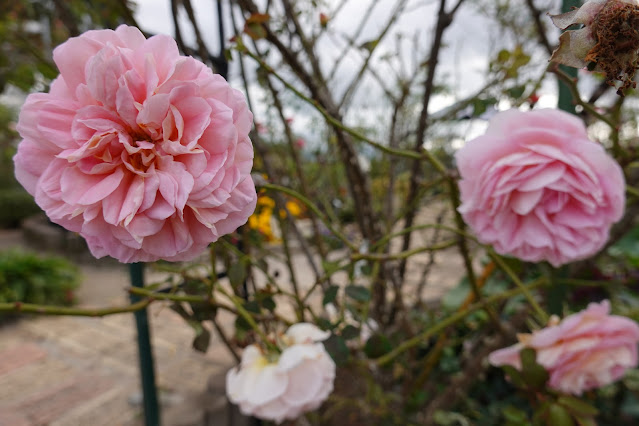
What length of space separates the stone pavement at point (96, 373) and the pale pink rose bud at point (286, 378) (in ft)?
3.06

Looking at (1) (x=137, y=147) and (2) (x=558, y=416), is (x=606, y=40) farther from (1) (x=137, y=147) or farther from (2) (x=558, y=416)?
(2) (x=558, y=416)

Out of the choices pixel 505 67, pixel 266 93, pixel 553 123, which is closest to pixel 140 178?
pixel 553 123

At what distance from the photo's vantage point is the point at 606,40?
0.81 feet

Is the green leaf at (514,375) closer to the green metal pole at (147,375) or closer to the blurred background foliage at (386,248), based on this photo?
the blurred background foliage at (386,248)

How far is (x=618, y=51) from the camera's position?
0.25 metres

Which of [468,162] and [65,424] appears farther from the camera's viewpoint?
[65,424]

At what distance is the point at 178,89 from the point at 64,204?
10 centimetres

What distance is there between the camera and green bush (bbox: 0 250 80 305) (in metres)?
3.00

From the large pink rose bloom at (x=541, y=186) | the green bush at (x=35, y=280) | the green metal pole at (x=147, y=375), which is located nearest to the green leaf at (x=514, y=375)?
the large pink rose bloom at (x=541, y=186)

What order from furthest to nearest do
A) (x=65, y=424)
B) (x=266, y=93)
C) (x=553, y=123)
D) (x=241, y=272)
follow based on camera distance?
1. (x=65, y=424)
2. (x=266, y=93)
3. (x=241, y=272)
4. (x=553, y=123)

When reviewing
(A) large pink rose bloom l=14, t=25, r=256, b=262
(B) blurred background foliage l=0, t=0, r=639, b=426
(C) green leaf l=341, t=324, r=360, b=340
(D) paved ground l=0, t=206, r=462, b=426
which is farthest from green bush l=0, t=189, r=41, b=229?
(A) large pink rose bloom l=14, t=25, r=256, b=262

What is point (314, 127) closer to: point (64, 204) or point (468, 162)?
point (468, 162)

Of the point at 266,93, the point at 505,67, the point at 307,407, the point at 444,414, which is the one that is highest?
the point at 266,93

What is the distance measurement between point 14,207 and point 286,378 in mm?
6730
